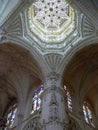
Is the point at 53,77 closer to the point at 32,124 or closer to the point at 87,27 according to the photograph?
the point at 32,124

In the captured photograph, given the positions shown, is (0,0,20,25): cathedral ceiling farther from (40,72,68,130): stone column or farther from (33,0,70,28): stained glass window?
(40,72,68,130): stone column

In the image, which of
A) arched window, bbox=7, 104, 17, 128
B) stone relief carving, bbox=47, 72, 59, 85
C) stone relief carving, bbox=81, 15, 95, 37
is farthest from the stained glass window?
arched window, bbox=7, 104, 17, 128

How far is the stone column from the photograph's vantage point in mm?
15289

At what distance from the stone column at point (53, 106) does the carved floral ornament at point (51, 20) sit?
14.5ft

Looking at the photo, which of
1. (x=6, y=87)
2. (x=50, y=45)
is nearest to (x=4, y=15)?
(x=50, y=45)

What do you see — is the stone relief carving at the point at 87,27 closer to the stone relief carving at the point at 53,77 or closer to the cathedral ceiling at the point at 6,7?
the stone relief carving at the point at 53,77

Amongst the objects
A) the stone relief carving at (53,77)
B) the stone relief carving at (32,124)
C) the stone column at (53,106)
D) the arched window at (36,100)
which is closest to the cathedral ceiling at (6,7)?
the stone relief carving at (53,77)

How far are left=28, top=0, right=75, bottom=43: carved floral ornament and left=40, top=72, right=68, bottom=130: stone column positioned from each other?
4.43 m

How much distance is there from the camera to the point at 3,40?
735 inches

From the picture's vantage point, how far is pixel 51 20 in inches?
887

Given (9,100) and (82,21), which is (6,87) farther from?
(82,21)

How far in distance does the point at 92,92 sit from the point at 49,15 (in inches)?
335

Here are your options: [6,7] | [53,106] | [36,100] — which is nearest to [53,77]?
[53,106]

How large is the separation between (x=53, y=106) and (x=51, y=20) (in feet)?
30.8
